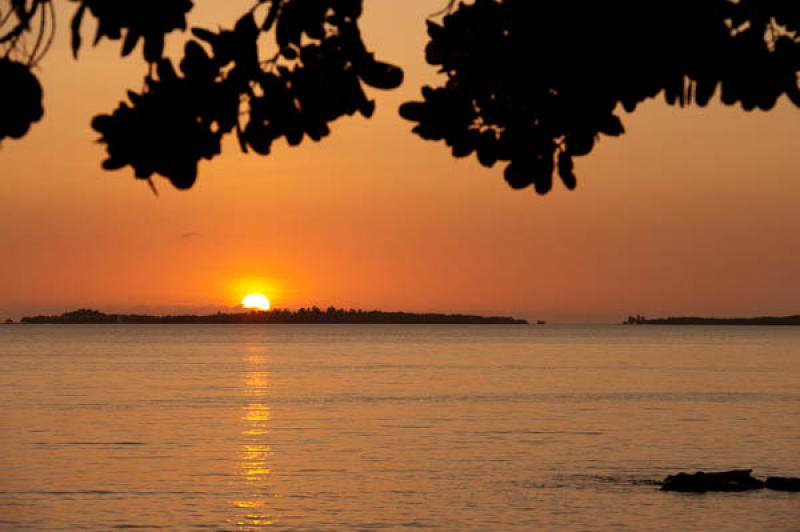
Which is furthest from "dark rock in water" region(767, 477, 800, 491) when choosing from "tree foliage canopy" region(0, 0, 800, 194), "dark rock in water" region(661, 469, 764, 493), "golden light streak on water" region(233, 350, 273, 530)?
"tree foliage canopy" region(0, 0, 800, 194)

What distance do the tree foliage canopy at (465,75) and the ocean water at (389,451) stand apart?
30844 millimetres

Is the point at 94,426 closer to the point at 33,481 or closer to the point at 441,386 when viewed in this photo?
the point at 33,481

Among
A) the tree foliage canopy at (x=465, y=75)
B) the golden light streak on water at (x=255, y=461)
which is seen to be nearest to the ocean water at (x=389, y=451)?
the golden light streak on water at (x=255, y=461)

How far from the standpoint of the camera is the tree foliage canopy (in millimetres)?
6051

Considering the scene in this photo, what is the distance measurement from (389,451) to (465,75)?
49219 mm

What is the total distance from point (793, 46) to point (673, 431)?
2366 inches

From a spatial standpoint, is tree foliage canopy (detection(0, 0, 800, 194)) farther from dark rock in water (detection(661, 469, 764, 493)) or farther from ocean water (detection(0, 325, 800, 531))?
dark rock in water (detection(661, 469, 764, 493))

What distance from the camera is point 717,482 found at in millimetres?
41719

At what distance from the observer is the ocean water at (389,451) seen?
3912 cm

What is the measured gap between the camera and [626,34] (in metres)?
6.30

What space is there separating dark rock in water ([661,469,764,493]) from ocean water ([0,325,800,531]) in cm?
71

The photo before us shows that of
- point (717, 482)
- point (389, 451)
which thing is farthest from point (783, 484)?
point (389, 451)

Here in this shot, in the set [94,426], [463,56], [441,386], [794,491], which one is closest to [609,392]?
[441,386]

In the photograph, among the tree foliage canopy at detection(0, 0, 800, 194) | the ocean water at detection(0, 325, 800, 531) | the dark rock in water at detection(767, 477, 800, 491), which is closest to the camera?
the tree foliage canopy at detection(0, 0, 800, 194)
